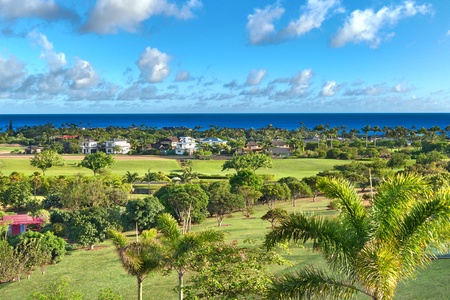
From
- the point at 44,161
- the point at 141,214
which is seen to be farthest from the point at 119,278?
the point at 44,161

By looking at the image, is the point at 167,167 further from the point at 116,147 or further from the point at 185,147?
the point at 116,147

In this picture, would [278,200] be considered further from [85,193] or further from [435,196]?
[435,196]

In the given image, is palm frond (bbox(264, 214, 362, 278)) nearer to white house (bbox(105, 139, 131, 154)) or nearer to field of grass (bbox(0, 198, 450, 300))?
field of grass (bbox(0, 198, 450, 300))

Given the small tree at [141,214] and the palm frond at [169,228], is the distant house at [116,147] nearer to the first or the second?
the small tree at [141,214]

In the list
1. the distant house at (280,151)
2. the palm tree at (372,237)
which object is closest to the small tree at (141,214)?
the palm tree at (372,237)

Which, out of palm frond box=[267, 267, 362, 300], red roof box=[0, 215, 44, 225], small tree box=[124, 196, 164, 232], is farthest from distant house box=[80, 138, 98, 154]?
palm frond box=[267, 267, 362, 300]
